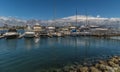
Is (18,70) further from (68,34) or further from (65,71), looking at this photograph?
(68,34)

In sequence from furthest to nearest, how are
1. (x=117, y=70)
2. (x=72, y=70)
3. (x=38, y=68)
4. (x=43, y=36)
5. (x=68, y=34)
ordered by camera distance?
(x=68, y=34)
(x=43, y=36)
(x=38, y=68)
(x=72, y=70)
(x=117, y=70)

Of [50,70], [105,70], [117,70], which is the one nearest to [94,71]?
[105,70]

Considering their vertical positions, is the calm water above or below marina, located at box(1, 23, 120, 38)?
below

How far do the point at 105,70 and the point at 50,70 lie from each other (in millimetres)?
11435

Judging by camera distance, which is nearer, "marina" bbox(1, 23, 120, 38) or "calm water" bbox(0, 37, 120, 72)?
"calm water" bbox(0, 37, 120, 72)

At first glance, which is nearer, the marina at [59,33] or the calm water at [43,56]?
the calm water at [43,56]

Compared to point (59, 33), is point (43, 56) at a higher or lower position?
lower

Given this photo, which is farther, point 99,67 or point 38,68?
point 38,68

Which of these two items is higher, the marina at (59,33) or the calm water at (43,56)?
the marina at (59,33)

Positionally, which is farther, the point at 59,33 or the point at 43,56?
the point at 59,33

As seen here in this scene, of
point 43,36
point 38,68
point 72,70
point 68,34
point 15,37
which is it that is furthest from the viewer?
point 68,34

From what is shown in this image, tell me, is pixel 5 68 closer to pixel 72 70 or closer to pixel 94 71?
pixel 72 70

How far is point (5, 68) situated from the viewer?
3288 centimetres

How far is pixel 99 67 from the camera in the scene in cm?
3042
